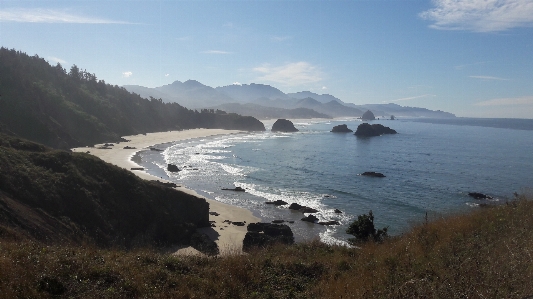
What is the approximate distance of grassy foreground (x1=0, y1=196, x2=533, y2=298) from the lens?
644 cm

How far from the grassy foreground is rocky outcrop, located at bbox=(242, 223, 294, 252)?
9.60 meters

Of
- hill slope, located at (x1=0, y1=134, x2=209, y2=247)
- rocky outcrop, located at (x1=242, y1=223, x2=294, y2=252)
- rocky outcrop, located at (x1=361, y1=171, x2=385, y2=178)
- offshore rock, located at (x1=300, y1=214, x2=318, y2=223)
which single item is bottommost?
offshore rock, located at (x1=300, y1=214, x2=318, y2=223)

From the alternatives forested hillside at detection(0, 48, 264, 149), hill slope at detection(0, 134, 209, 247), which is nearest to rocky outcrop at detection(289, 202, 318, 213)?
hill slope at detection(0, 134, 209, 247)

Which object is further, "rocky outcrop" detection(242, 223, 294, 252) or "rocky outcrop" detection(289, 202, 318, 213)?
"rocky outcrop" detection(289, 202, 318, 213)

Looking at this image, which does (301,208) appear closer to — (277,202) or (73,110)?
(277,202)

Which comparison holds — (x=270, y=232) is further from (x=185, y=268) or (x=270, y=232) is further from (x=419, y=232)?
(x=185, y=268)

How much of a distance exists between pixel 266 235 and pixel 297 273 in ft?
42.0

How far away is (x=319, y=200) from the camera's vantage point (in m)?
35.8

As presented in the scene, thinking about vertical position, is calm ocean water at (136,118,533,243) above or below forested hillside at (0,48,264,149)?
below

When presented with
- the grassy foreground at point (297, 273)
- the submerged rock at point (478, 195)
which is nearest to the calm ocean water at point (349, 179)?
the submerged rock at point (478, 195)

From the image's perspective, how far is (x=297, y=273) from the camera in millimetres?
9477

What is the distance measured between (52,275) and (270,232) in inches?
692

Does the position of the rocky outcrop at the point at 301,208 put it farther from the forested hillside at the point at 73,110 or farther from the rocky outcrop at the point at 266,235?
the forested hillside at the point at 73,110

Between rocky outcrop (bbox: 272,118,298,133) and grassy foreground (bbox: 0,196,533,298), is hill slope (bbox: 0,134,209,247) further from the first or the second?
rocky outcrop (bbox: 272,118,298,133)
